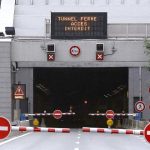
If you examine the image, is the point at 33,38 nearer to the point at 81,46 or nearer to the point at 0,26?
the point at 81,46

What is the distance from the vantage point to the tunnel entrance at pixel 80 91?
68.1m

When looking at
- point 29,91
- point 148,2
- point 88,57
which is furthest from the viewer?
point 148,2

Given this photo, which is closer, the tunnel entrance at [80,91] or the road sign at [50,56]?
the road sign at [50,56]

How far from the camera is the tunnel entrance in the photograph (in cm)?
6812

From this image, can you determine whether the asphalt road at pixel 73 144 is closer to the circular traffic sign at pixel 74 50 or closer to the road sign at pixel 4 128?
the road sign at pixel 4 128

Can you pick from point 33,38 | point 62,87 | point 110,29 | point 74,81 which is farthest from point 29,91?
point 62,87

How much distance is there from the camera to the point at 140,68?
180ft

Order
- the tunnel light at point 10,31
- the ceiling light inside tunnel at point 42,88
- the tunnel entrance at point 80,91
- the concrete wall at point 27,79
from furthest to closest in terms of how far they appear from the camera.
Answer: the ceiling light inside tunnel at point 42,88
the tunnel entrance at point 80,91
the concrete wall at point 27,79
the tunnel light at point 10,31

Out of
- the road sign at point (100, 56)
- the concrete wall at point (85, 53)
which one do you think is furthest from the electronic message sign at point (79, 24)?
the concrete wall at point (85, 53)

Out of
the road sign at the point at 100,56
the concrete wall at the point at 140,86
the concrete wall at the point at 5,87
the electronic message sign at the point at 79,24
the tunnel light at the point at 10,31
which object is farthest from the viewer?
the concrete wall at the point at 140,86

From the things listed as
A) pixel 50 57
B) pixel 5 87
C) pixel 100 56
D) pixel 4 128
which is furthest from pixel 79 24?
pixel 4 128

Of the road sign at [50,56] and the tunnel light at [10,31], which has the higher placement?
the tunnel light at [10,31]

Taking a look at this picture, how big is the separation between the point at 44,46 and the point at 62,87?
3217cm

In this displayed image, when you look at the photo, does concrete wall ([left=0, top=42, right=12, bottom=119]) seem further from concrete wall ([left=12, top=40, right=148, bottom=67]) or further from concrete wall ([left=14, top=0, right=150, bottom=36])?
concrete wall ([left=14, top=0, right=150, bottom=36])
